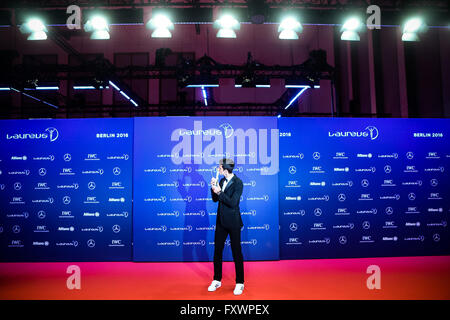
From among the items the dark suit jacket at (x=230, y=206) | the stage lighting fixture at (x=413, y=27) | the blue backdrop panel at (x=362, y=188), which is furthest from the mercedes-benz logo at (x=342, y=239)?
the stage lighting fixture at (x=413, y=27)

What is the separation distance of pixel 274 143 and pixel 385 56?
5661 millimetres

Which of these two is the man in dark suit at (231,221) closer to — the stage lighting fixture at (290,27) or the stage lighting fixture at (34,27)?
the stage lighting fixture at (290,27)

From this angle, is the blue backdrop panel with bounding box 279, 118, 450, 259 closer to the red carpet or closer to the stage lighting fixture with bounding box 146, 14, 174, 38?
the red carpet

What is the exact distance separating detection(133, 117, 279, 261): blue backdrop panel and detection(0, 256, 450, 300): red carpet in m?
0.31

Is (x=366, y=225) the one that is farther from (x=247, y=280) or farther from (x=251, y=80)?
(x=251, y=80)

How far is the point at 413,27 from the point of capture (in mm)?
5293

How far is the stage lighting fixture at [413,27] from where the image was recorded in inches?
204

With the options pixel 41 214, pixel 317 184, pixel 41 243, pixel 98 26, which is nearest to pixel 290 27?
pixel 317 184

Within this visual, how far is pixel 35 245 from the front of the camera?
15.7 ft

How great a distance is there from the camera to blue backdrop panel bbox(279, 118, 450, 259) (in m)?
4.90

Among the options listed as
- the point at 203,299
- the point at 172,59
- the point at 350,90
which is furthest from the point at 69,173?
the point at 350,90
